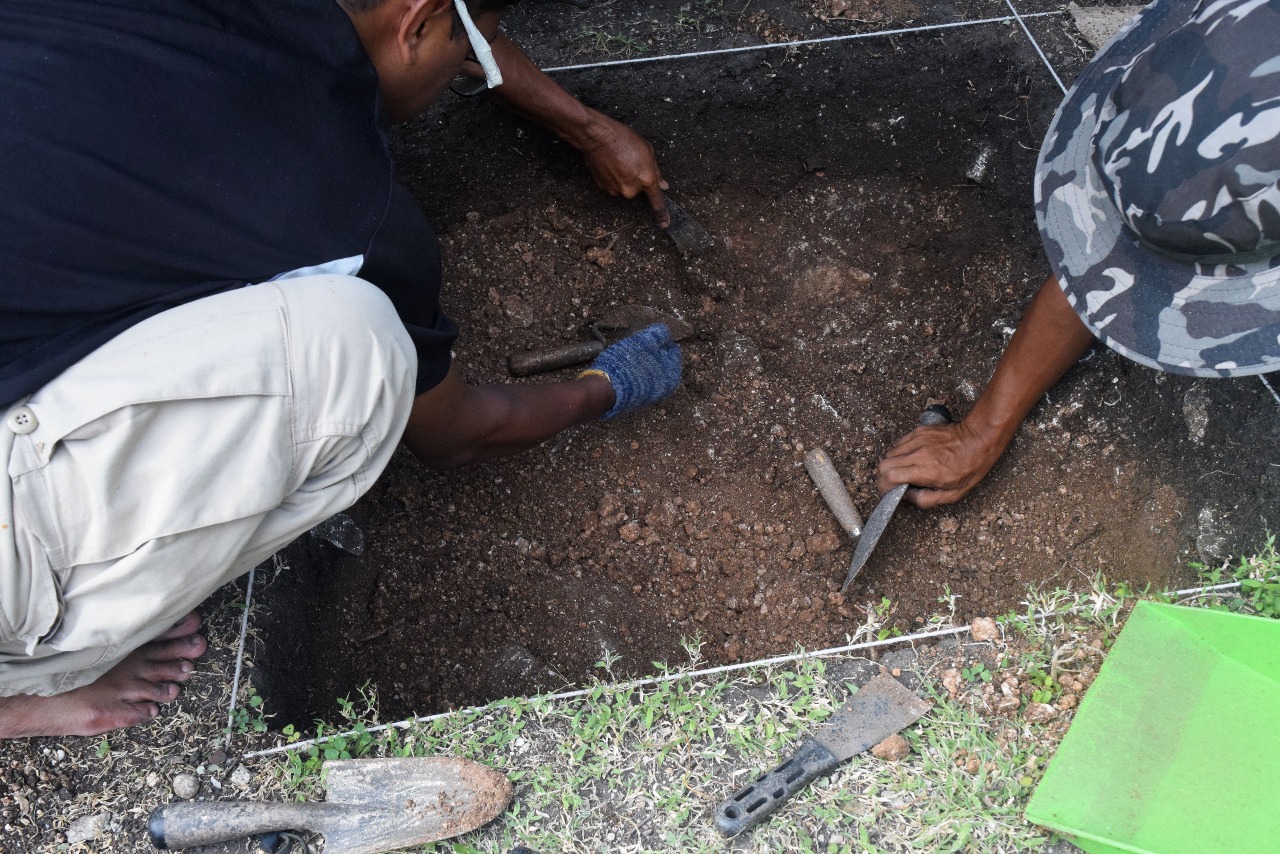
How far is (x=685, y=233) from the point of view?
2.83 m

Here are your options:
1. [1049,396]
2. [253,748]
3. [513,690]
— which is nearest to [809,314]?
[1049,396]

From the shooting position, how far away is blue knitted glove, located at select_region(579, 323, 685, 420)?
2.41 meters

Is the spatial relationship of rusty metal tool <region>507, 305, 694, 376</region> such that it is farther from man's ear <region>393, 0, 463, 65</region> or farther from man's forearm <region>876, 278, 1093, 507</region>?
man's ear <region>393, 0, 463, 65</region>

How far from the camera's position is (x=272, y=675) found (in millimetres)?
2004

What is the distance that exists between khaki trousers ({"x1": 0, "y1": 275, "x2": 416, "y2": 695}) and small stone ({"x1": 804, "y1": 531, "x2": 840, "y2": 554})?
1.25 meters

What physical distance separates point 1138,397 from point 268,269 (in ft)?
7.16

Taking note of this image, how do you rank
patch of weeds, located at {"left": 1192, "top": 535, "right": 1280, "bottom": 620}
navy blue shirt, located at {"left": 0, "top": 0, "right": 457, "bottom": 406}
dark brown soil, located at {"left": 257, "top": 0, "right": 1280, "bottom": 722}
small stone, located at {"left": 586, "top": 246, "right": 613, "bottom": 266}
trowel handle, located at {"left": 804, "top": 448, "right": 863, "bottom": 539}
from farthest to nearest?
small stone, located at {"left": 586, "top": 246, "right": 613, "bottom": 266} → trowel handle, located at {"left": 804, "top": 448, "right": 863, "bottom": 539} → dark brown soil, located at {"left": 257, "top": 0, "right": 1280, "bottom": 722} → patch of weeds, located at {"left": 1192, "top": 535, "right": 1280, "bottom": 620} → navy blue shirt, located at {"left": 0, "top": 0, "right": 457, "bottom": 406}

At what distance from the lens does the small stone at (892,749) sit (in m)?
1.81

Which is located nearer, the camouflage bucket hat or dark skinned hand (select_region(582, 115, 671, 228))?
the camouflage bucket hat

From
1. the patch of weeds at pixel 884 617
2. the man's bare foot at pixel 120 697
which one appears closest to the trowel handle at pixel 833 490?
the patch of weeds at pixel 884 617

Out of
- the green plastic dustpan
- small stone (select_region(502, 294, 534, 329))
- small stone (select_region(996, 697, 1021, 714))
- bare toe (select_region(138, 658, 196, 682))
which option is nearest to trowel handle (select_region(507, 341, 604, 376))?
small stone (select_region(502, 294, 534, 329))

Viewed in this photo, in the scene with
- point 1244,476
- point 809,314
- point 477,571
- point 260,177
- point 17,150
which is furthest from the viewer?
point 809,314

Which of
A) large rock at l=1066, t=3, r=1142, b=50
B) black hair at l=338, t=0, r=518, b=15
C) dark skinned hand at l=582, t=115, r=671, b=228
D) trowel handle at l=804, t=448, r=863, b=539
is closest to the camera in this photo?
black hair at l=338, t=0, r=518, b=15

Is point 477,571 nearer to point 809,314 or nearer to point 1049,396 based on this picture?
point 809,314
